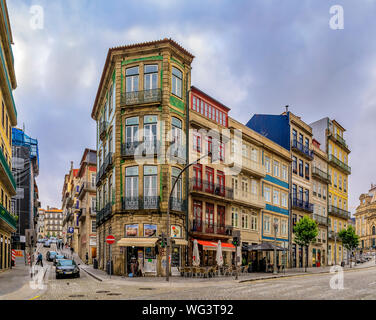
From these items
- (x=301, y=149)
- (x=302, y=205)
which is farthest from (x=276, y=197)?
(x=301, y=149)

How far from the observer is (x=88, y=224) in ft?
190

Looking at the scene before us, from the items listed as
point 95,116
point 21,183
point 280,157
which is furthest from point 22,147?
point 280,157

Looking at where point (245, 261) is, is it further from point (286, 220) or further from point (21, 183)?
point (21, 183)

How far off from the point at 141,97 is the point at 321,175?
33.0 meters

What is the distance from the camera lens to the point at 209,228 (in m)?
34.6

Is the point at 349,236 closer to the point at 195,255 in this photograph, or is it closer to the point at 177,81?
the point at 195,255

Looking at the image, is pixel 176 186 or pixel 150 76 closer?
pixel 176 186

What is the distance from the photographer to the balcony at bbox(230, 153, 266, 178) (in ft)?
127

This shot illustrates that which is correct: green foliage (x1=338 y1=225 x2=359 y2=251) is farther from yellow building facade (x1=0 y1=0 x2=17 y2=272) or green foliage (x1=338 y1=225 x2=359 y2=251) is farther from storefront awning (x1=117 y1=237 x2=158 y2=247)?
yellow building facade (x1=0 y1=0 x2=17 y2=272)

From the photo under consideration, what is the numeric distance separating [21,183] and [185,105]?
43.4m

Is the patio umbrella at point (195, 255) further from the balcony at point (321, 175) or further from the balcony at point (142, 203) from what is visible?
the balcony at point (321, 175)

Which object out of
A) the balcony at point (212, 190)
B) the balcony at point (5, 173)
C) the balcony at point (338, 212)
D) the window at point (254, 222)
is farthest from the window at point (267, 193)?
the balcony at point (5, 173)

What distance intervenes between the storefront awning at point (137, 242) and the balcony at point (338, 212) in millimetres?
37407
